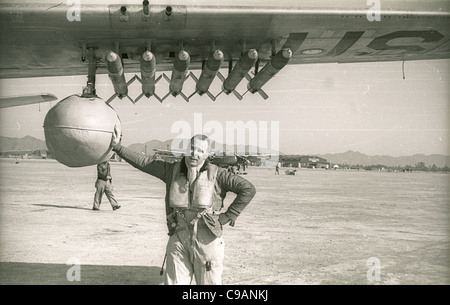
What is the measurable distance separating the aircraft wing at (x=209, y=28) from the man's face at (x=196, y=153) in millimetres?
1594

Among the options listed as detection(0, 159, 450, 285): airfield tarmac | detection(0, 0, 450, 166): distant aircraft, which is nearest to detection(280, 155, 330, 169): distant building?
detection(0, 159, 450, 285): airfield tarmac

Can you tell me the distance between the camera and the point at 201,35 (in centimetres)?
578

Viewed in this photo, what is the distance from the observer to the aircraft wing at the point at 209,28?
5.19 m

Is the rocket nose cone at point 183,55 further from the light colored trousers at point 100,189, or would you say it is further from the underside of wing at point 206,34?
the light colored trousers at point 100,189

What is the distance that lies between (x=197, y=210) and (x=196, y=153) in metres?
0.64

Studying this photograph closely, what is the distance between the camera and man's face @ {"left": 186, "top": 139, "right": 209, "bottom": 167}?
4898 mm

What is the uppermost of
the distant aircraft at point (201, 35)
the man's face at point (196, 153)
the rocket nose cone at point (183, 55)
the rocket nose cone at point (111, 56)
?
the distant aircraft at point (201, 35)

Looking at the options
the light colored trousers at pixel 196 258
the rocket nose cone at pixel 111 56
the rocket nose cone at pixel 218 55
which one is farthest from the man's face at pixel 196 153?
the rocket nose cone at pixel 111 56

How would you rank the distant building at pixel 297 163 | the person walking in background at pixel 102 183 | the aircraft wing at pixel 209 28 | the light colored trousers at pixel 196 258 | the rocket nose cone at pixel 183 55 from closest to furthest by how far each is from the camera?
the light colored trousers at pixel 196 258, the aircraft wing at pixel 209 28, the rocket nose cone at pixel 183 55, the person walking in background at pixel 102 183, the distant building at pixel 297 163

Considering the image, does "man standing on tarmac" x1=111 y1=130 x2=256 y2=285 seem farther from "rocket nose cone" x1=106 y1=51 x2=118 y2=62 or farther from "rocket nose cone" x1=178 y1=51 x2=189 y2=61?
"rocket nose cone" x1=178 y1=51 x2=189 y2=61

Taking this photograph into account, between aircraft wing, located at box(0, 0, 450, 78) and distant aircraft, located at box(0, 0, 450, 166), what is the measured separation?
0.01 meters
